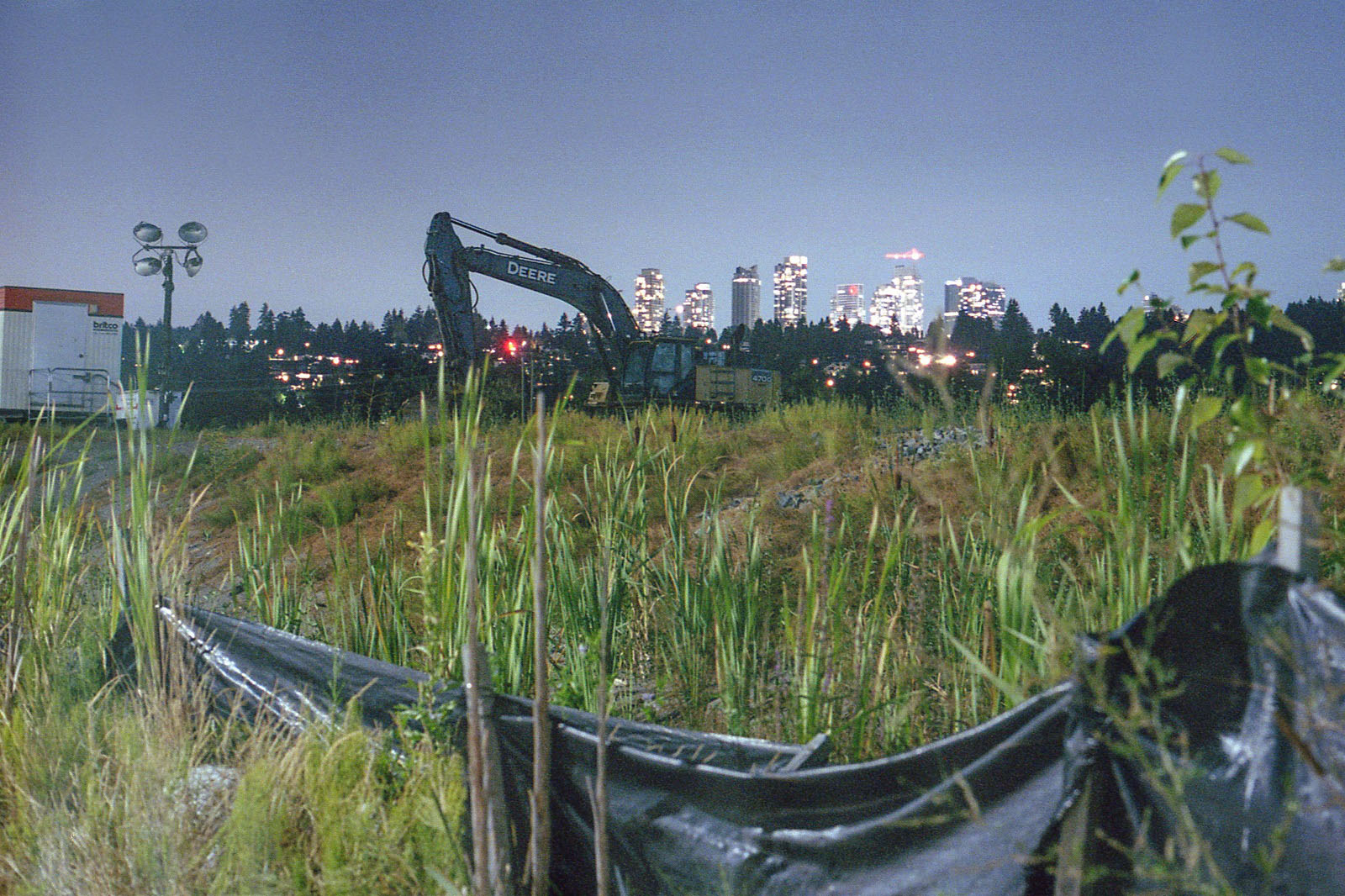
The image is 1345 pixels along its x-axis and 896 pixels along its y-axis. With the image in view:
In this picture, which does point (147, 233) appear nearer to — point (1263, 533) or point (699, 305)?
point (1263, 533)

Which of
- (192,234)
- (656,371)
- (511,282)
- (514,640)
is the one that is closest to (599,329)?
(656,371)

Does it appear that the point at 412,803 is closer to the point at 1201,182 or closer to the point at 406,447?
the point at 1201,182

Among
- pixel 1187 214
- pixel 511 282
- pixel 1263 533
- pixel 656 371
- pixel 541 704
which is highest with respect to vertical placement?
pixel 511 282

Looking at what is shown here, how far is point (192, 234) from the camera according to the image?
12.6m

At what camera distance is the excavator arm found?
13.2 m

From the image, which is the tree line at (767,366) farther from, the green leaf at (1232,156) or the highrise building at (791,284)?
the highrise building at (791,284)

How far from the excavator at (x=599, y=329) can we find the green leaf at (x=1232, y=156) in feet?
39.7

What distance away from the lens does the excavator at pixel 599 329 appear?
521 inches

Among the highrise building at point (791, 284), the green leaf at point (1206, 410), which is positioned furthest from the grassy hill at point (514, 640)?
the highrise building at point (791, 284)

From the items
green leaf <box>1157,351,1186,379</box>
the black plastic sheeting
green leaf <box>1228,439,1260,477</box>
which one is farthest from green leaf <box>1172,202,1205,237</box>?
the black plastic sheeting

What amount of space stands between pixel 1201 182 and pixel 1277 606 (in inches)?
23.0

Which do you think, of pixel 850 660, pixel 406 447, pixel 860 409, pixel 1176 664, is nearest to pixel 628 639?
pixel 850 660

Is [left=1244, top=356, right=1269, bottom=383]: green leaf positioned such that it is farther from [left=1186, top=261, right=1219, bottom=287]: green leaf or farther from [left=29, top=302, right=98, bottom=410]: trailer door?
[left=29, top=302, right=98, bottom=410]: trailer door

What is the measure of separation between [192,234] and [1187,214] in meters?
13.5
